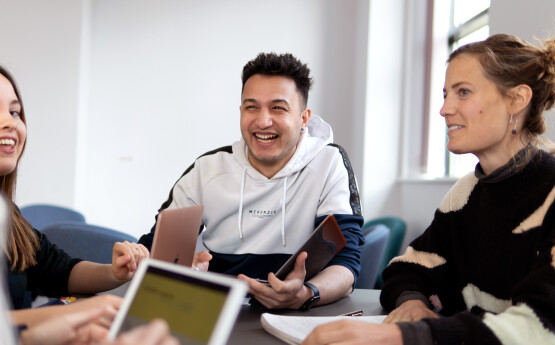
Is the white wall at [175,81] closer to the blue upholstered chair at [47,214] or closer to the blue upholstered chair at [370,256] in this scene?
the blue upholstered chair at [47,214]

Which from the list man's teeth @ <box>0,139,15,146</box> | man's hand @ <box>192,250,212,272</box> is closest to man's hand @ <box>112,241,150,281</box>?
man's hand @ <box>192,250,212,272</box>

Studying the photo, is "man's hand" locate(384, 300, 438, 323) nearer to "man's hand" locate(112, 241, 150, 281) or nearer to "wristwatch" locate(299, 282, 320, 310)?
"wristwatch" locate(299, 282, 320, 310)

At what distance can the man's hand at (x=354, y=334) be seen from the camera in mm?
976

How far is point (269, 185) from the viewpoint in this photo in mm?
2061

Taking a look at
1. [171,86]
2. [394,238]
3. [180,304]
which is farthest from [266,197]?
[171,86]

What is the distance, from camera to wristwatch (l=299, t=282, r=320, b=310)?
4.78 feet

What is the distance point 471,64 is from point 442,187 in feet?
8.33

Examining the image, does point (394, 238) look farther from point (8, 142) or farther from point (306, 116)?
point (8, 142)

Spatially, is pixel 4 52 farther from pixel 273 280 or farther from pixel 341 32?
pixel 273 280

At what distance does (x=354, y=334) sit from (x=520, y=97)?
0.75 metres

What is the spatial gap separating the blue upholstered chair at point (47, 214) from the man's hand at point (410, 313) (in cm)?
308

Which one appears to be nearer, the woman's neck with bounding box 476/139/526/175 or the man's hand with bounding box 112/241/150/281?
the woman's neck with bounding box 476/139/526/175

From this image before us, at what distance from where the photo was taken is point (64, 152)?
459 centimetres

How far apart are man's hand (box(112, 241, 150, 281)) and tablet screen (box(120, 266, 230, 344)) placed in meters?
0.78
